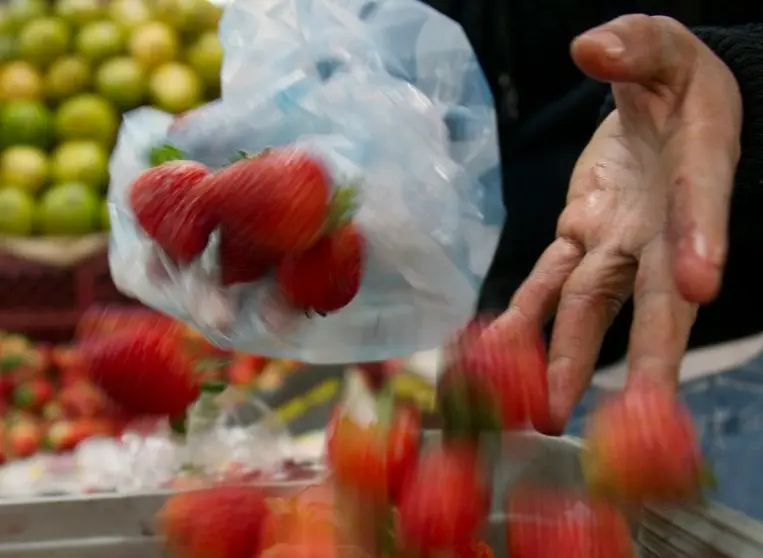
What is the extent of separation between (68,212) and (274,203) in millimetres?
1288

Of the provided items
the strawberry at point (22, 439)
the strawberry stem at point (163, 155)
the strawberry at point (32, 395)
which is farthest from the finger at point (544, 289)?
the strawberry at point (32, 395)

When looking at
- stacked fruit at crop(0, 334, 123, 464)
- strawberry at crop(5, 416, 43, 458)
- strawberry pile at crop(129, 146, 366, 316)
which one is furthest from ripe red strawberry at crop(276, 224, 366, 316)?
strawberry at crop(5, 416, 43, 458)

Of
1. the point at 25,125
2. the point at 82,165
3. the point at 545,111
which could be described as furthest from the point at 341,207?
the point at 25,125

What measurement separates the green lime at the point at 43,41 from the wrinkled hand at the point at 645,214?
1.54 metres

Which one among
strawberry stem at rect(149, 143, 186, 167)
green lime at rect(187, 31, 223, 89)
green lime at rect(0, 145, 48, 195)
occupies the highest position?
green lime at rect(187, 31, 223, 89)

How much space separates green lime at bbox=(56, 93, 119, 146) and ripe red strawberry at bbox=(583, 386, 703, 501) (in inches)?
59.6

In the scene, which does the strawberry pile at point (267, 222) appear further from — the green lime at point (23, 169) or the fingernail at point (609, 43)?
the green lime at point (23, 169)

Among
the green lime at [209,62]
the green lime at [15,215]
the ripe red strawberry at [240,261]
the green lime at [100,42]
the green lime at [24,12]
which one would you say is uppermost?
the green lime at [24,12]

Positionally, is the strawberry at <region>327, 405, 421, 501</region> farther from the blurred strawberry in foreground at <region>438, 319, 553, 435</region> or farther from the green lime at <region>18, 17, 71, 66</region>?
the green lime at <region>18, 17, 71, 66</region>

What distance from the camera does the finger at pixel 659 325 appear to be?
435 mm

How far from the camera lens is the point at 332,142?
57 cm

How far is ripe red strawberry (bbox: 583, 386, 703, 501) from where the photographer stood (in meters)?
0.38

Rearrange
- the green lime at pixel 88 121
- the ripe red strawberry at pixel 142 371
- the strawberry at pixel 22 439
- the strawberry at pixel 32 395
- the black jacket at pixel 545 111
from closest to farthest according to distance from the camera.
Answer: the ripe red strawberry at pixel 142 371 → the black jacket at pixel 545 111 → the strawberry at pixel 22 439 → the strawberry at pixel 32 395 → the green lime at pixel 88 121

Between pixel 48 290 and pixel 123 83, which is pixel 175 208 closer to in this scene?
pixel 48 290
